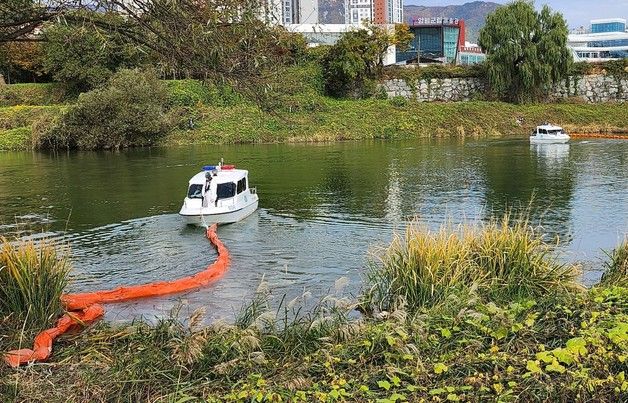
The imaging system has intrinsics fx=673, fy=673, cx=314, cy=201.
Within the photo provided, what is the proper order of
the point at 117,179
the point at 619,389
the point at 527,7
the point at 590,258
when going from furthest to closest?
the point at 527,7 < the point at 117,179 < the point at 590,258 < the point at 619,389

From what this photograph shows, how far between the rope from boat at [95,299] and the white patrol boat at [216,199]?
150cm

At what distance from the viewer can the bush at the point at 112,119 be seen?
4703cm

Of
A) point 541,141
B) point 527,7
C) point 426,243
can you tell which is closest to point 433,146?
point 541,141

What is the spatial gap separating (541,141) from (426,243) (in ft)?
Result: 122

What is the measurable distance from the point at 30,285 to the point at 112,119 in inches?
1648

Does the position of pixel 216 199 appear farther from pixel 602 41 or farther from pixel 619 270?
pixel 602 41

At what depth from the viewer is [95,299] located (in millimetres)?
10875

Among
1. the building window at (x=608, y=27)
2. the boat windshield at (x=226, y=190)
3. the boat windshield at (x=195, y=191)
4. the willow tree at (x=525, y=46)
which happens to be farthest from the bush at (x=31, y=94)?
the building window at (x=608, y=27)

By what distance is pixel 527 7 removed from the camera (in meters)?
56.5

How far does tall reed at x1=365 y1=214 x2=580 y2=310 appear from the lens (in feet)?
28.1

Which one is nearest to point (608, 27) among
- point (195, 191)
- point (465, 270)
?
point (195, 191)

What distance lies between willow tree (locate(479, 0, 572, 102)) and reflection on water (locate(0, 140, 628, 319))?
16.4 metres

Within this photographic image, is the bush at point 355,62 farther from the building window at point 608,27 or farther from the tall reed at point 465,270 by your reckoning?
the building window at point 608,27

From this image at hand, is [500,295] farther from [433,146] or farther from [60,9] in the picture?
[433,146]
